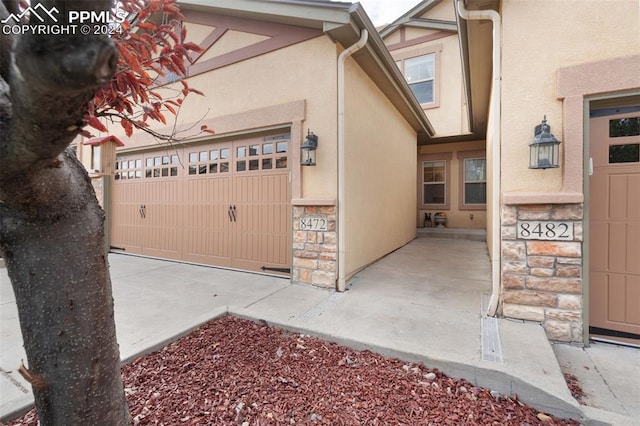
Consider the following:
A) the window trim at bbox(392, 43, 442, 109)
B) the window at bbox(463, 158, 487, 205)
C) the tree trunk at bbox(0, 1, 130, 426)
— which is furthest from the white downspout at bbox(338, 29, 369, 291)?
the window at bbox(463, 158, 487, 205)

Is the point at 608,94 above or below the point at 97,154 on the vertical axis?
above

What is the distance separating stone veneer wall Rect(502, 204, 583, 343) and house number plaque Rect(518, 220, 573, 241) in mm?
38

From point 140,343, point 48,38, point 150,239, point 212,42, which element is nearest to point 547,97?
point 48,38

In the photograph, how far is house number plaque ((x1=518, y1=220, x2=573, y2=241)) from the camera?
107 inches

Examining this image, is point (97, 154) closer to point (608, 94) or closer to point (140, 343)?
point (140, 343)

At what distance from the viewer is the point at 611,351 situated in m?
2.61

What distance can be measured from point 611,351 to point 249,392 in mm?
3129

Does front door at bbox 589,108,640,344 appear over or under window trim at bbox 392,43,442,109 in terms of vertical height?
under

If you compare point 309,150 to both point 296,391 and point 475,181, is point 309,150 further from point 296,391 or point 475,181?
point 475,181

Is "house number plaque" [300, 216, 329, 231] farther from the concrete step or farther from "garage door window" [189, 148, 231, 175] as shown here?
the concrete step

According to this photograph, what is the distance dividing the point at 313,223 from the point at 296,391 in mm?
2344

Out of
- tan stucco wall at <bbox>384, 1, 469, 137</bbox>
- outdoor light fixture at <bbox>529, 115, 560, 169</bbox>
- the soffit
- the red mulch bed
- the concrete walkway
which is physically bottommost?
the red mulch bed

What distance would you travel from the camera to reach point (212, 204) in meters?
5.28

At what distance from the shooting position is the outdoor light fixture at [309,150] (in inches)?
154
